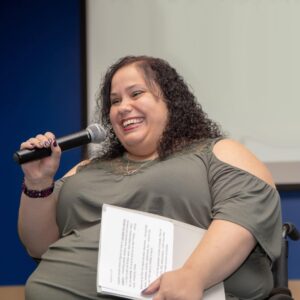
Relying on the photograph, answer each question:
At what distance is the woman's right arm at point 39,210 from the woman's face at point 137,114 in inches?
8.4

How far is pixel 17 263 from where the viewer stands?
77.5 inches

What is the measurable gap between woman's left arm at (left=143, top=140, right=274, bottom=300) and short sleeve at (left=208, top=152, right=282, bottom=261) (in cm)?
2

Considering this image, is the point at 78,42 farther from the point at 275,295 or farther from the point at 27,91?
the point at 275,295

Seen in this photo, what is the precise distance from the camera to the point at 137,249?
1.02 metres

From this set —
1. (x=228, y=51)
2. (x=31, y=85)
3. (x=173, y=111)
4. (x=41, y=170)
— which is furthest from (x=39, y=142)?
(x=228, y=51)

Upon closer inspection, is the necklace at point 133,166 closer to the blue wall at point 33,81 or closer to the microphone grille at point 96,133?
the microphone grille at point 96,133

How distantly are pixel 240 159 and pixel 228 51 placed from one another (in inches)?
33.8

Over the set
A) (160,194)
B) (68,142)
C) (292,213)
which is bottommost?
(292,213)

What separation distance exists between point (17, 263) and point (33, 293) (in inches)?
35.4

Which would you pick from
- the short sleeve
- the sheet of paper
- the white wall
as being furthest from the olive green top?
the white wall

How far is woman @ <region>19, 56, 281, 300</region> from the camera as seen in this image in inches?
41.4

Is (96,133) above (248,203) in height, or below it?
above

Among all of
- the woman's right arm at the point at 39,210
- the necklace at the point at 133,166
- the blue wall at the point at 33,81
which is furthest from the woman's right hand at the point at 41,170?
the blue wall at the point at 33,81

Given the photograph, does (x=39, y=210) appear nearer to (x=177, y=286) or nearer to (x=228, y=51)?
(x=177, y=286)
